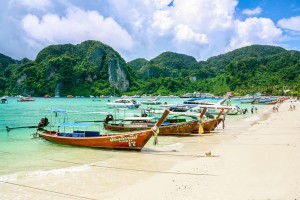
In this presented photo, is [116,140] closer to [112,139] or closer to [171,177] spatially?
[112,139]

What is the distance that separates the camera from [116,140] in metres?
17.8

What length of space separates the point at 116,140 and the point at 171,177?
23.1 ft

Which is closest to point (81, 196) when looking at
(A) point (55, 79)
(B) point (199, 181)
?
(B) point (199, 181)

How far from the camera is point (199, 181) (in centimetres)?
1059

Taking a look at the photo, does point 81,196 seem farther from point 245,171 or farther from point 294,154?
point 294,154

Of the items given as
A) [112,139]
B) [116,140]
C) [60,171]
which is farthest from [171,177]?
[112,139]

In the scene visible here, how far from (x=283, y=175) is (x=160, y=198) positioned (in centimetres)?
487

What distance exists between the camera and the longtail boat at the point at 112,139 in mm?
16828

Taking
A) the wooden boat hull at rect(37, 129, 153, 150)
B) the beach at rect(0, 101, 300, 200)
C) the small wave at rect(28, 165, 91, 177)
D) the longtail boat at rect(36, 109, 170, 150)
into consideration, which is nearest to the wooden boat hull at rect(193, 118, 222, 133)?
the longtail boat at rect(36, 109, 170, 150)

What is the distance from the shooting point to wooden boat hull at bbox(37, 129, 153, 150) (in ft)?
55.8

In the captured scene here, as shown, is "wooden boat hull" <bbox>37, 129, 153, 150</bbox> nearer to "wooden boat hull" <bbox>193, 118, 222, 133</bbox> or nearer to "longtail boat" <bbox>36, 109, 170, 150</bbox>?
"longtail boat" <bbox>36, 109, 170, 150</bbox>

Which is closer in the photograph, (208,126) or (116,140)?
(116,140)

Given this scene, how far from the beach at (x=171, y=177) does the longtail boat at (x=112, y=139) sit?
70cm

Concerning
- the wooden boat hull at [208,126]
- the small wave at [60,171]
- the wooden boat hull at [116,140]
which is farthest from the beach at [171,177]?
the wooden boat hull at [208,126]
